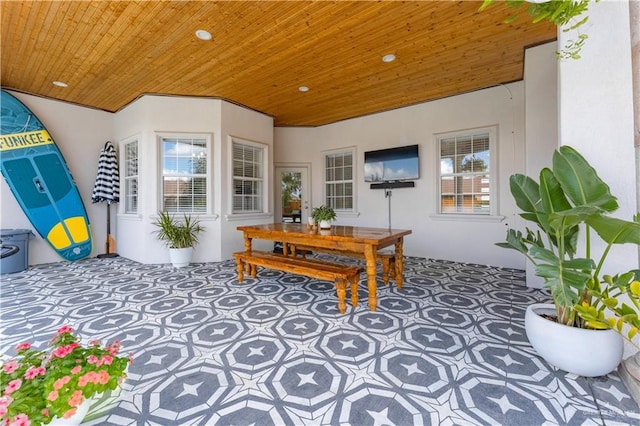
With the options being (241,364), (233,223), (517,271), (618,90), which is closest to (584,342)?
(618,90)

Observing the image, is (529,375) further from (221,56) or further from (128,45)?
(128,45)

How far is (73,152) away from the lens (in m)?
5.08

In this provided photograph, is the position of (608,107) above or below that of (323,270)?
above

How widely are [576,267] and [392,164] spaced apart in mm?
4113

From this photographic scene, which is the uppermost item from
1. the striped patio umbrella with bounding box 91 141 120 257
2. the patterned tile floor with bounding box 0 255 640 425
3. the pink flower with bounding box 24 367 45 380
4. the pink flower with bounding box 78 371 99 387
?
the striped patio umbrella with bounding box 91 141 120 257

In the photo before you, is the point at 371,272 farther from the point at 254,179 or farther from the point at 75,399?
the point at 254,179

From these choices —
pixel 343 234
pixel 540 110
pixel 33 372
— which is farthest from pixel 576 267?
pixel 540 110

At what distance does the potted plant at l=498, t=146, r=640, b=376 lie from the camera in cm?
142

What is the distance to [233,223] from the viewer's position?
16.5ft

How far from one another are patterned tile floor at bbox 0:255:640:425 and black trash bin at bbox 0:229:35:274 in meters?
0.82

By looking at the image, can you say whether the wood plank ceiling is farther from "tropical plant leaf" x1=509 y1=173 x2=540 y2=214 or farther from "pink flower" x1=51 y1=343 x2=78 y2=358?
"pink flower" x1=51 y1=343 x2=78 y2=358

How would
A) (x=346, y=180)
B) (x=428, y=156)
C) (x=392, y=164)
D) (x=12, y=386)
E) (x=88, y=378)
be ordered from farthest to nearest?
(x=346, y=180) → (x=392, y=164) → (x=428, y=156) → (x=88, y=378) → (x=12, y=386)

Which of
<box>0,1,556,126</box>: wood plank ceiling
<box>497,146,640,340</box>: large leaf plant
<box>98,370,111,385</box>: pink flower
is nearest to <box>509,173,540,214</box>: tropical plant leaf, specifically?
<box>497,146,640,340</box>: large leaf plant

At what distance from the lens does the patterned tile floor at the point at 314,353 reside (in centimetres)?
141
